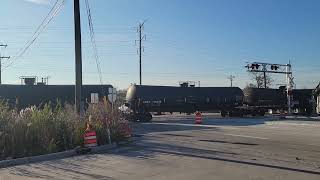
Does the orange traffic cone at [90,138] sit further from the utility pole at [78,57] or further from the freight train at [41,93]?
the freight train at [41,93]

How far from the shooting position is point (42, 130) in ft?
65.1

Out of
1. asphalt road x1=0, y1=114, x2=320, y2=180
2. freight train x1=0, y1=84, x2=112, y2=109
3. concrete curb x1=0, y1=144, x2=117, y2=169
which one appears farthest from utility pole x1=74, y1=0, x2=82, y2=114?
freight train x1=0, y1=84, x2=112, y2=109

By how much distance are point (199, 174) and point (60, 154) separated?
22.6 ft

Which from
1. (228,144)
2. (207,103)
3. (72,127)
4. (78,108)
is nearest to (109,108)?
(78,108)

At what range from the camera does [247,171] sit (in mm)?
13641

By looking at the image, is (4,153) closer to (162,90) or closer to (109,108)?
(109,108)

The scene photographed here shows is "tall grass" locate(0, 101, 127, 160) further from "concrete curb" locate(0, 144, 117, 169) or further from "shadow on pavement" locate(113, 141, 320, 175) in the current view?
"shadow on pavement" locate(113, 141, 320, 175)

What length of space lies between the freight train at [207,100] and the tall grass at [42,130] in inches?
1018

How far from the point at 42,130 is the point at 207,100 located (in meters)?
38.5

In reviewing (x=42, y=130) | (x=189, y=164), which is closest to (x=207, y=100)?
(x=42, y=130)

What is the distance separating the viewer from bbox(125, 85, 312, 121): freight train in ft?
171

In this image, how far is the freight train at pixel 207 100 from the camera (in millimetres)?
52216

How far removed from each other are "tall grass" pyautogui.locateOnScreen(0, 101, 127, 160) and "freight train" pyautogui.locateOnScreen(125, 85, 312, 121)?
25.9 m

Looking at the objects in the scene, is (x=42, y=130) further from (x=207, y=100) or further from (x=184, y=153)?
(x=207, y=100)
